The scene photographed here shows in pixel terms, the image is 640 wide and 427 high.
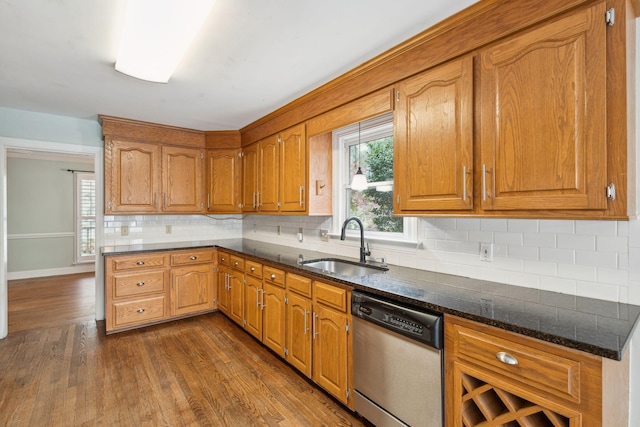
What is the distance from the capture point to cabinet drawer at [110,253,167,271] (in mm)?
3377

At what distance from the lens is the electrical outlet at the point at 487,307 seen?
133cm

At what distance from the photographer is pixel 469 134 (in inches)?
64.7

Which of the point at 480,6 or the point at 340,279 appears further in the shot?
the point at 340,279

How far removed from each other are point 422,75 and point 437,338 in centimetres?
145

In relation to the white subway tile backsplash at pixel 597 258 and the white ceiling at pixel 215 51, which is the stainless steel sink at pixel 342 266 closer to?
the white subway tile backsplash at pixel 597 258

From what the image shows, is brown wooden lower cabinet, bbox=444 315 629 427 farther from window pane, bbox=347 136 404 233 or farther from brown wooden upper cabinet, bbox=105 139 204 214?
brown wooden upper cabinet, bbox=105 139 204 214

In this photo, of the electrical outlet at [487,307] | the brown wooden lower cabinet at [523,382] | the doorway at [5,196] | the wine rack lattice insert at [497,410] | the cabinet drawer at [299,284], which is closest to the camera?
the brown wooden lower cabinet at [523,382]

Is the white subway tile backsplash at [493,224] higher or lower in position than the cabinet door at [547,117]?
lower

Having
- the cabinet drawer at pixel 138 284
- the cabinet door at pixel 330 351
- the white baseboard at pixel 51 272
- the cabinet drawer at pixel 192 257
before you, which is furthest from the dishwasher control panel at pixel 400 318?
the white baseboard at pixel 51 272

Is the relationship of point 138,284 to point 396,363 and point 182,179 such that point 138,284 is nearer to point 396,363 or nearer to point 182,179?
point 182,179

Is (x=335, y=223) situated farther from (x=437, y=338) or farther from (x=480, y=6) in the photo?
(x=480, y=6)

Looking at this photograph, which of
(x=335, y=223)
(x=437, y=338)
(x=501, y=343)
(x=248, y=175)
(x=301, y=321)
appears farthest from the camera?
(x=248, y=175)

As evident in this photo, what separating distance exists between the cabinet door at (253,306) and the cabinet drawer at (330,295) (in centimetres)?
93

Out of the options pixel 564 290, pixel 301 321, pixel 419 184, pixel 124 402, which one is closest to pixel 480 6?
pixel 419 184
